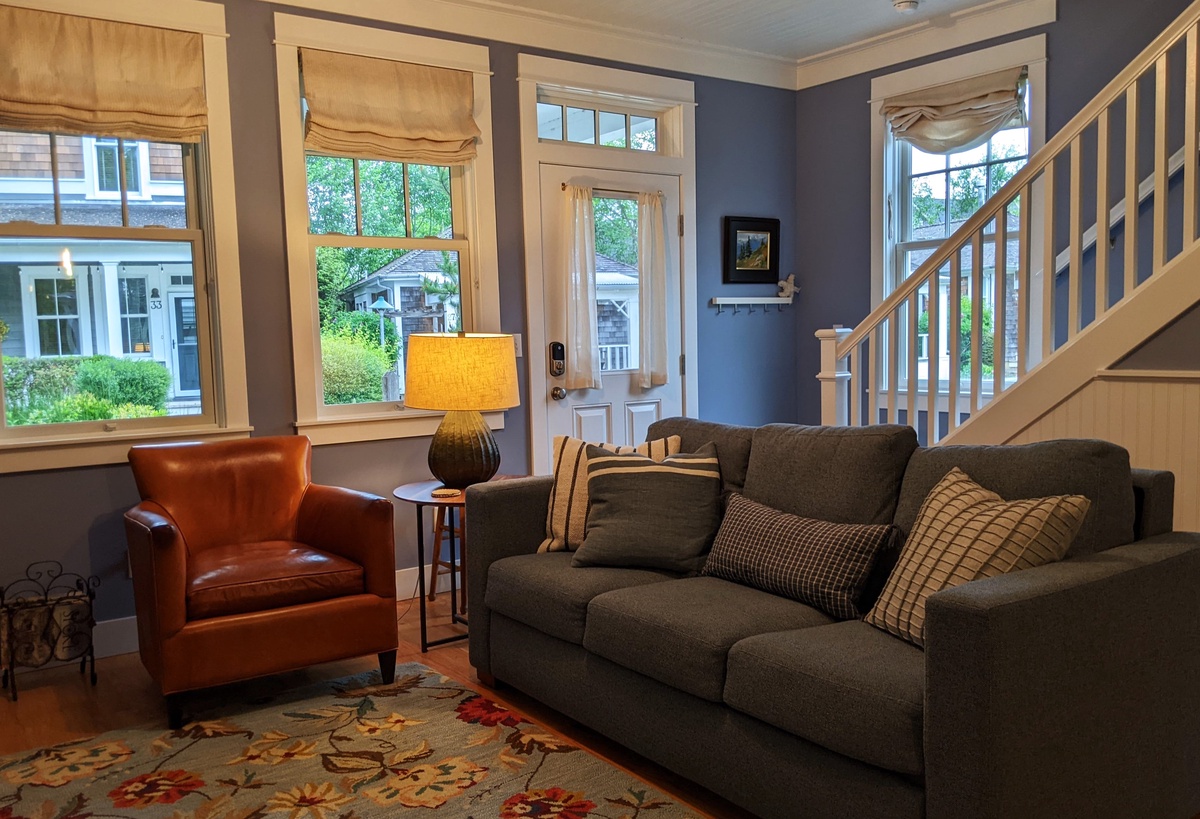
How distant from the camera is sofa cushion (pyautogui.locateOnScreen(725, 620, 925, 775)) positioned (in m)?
1.91

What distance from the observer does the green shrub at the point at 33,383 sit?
12.0 feet

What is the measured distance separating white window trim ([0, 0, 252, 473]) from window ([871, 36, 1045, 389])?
308 cm

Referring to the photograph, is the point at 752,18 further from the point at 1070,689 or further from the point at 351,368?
the point at 1070,689

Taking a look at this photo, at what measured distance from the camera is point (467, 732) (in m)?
2.93

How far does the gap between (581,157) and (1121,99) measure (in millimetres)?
2384

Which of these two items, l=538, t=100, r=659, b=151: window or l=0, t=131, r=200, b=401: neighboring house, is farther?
l=538, t=100, r=659, b=151: window

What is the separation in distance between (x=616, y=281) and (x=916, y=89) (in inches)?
71.7

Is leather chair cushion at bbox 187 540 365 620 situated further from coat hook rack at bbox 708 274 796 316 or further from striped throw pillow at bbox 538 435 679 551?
coat hook rack at bbox 708 274 796 316

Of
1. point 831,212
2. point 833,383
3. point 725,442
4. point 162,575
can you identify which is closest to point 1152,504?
point 725,442

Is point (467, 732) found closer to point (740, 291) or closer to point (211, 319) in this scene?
point (211, 319)

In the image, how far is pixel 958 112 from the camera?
192 inches

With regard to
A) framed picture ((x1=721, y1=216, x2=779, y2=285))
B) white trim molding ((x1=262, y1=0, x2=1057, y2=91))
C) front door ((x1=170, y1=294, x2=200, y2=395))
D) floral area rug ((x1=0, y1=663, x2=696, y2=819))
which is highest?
white trim molding ((x1=262, y1=0, x2=1057, y2=91))

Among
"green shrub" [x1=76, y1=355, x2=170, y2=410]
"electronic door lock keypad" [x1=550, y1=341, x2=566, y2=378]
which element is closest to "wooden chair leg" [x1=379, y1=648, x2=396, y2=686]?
"green shrub" [x1=76, y1=355, x2=170, y2=410]

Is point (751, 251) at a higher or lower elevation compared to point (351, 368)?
higher
